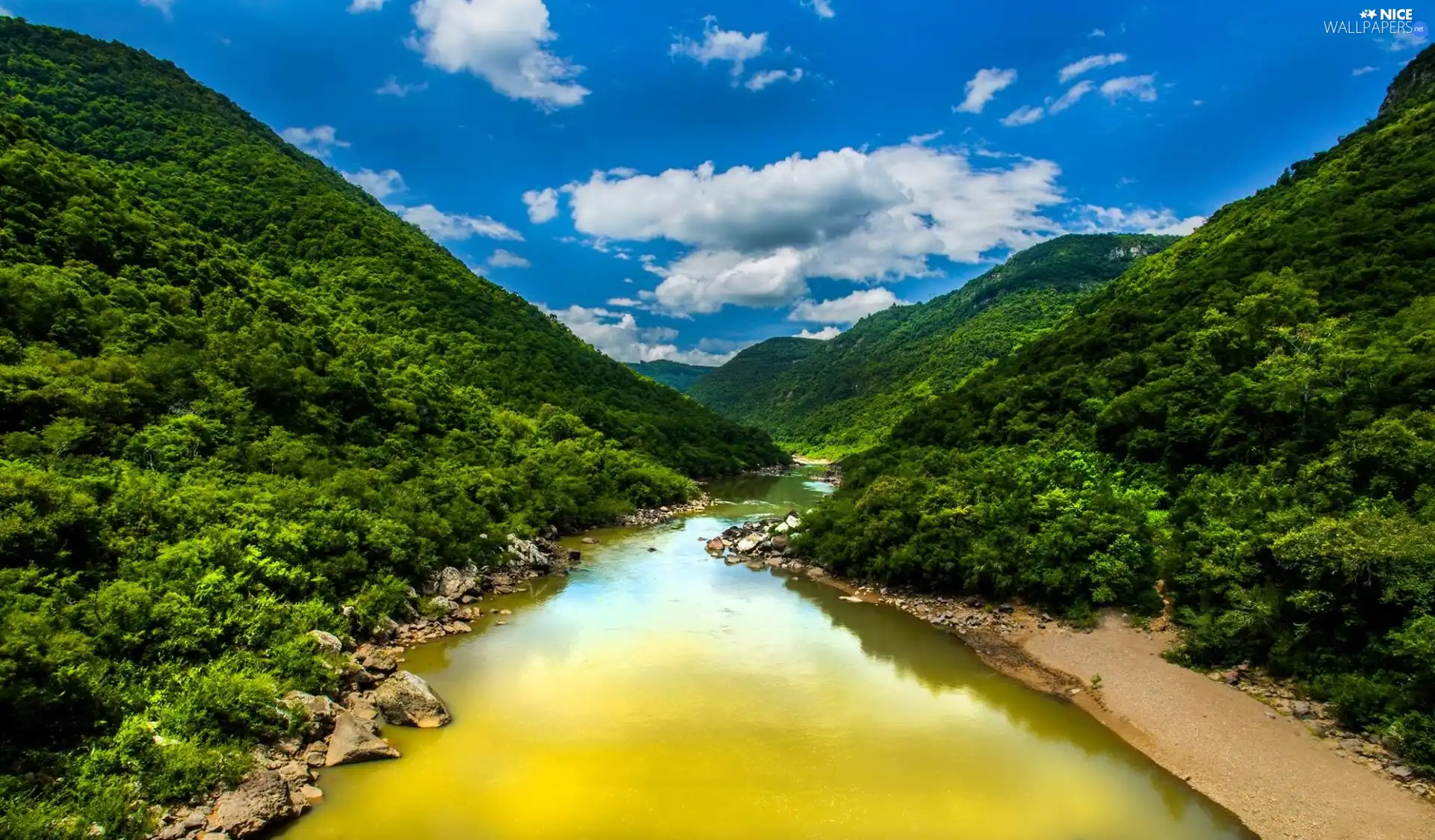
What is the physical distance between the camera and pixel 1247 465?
24.1 meters

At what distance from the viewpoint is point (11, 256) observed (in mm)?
26188

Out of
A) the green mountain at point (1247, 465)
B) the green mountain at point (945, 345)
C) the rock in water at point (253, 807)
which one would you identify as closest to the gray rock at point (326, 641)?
the rock in water at point (253, 807)

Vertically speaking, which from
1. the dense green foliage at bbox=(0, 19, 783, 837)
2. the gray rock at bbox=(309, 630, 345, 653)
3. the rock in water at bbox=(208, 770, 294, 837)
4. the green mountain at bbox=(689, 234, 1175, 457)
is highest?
the green mountain at bbox=(689, 234, 1175, 457)

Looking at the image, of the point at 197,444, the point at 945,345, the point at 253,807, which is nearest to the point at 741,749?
the point at 253,807

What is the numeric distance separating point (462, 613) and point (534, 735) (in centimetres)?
1068

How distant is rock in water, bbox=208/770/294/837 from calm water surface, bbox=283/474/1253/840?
1.59 feet

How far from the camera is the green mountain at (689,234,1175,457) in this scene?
368ft

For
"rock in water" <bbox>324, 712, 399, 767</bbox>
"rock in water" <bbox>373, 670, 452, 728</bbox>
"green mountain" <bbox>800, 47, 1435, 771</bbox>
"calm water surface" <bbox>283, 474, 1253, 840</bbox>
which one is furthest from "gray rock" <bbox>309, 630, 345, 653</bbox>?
"green mountain" <bbox>800, 47, 1435, 771</bbox>

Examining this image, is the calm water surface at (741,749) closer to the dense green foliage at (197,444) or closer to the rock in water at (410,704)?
the rock in water at (410,704)

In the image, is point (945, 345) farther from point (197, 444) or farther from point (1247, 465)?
point (197, 444)

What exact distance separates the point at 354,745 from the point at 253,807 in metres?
2.68

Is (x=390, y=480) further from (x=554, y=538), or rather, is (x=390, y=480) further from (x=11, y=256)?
(x=11, y=256)

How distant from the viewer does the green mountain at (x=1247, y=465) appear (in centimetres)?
1645

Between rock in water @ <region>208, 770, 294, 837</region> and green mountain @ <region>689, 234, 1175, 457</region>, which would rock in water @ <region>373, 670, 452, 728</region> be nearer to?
rock in water @ <region>208, 770, 294, 837</region>
